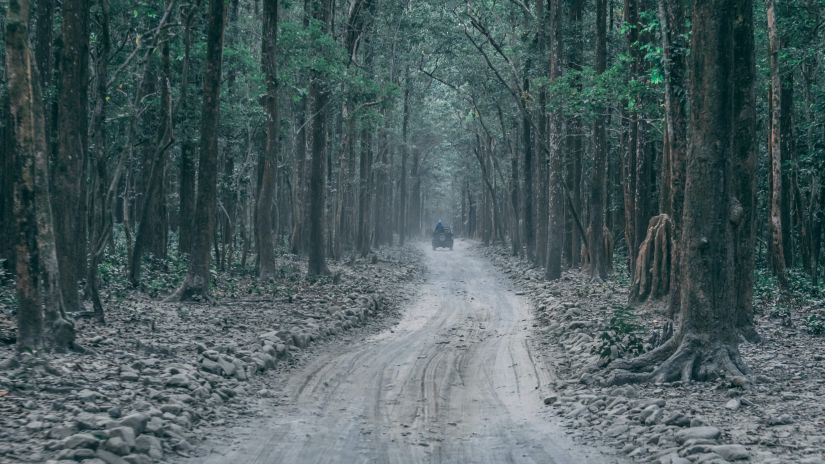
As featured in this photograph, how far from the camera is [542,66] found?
2836cm

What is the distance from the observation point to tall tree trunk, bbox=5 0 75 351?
8.59 meters

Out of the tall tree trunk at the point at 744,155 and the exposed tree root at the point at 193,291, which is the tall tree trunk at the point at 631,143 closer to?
the tall tree trunk at the point at 744,155

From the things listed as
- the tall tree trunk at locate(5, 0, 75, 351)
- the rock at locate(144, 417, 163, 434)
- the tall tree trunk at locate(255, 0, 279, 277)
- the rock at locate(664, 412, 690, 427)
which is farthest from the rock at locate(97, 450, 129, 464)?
the tall tree trunk at locate(255, 0, 279, 277)

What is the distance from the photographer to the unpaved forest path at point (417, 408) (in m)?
7.18

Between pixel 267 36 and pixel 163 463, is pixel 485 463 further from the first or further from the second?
pixel 267 36

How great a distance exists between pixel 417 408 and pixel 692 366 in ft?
11.6

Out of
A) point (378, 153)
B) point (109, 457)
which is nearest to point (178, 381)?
point (109, 457)

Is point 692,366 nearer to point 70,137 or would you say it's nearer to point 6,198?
Result: point 70,137

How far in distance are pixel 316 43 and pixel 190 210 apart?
250 inches

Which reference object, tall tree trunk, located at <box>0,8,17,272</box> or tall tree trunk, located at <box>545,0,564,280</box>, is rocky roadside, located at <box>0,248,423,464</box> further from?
tall tree trunk, located at <box>545,0,564,280</box>

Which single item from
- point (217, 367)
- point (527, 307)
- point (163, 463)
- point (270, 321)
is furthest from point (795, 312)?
point (163, 463)

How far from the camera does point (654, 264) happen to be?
16.2 metres

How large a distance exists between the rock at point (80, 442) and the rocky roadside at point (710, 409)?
4.76 m

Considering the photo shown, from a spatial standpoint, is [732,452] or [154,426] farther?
[154,426]
